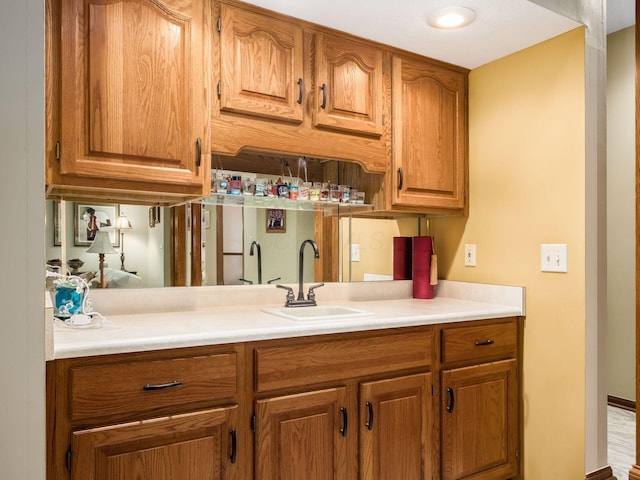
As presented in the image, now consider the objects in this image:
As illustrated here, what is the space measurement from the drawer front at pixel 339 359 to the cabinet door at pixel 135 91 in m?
0.75

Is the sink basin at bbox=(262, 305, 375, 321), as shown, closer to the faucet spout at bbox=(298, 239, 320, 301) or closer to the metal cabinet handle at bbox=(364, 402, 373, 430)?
the faucet spout at bbox=(298, 239, 320, 301)

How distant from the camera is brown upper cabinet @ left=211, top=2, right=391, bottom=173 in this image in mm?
1938

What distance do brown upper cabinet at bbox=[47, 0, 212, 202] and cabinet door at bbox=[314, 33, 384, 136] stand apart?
1.77ft

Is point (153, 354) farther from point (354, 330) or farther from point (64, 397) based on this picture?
point (354, 330)

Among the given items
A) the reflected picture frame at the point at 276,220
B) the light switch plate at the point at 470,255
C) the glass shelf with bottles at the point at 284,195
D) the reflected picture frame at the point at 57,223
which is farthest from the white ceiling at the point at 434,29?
the reflected picture frame at the point at 57,223

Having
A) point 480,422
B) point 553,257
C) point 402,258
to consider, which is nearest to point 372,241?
point 402,258

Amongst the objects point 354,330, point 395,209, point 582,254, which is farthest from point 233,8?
point 582,254

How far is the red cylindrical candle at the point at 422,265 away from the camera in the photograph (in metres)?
2.63

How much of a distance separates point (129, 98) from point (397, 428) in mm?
1631

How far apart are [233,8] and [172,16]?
27cm

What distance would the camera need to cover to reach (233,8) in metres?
1.94

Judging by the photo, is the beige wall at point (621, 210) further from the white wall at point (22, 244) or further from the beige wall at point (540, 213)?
the white wall at point (22, 244)

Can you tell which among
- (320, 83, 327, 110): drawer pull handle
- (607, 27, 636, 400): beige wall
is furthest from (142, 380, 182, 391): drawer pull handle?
(607, 27, 636, 400): beige wall

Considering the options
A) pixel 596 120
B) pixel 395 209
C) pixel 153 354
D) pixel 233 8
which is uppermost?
pixel 233 8
